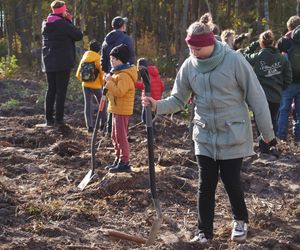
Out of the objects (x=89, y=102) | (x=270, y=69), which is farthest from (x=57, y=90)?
(x=270, y=69)

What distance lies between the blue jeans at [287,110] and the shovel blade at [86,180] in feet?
13.2

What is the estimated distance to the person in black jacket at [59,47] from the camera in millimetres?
10125

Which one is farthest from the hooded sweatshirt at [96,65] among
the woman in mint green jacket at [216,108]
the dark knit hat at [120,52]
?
the woman in mint green jacket at [216,108]

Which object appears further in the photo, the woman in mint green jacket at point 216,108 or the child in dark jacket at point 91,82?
the child in dark jacket at point 91,82

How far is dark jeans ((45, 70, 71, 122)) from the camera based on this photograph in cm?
1034

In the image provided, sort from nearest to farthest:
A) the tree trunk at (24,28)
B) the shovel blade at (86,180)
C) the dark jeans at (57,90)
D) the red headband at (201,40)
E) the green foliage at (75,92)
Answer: the red headband at (201,40) < the shovel blade at (86,180) < the dark jeans at (57,90) < the green foliage at (75,92) < the tree trunk at (24,28)

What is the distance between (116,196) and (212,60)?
6.90ft

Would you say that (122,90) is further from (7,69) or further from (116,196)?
(7,69)

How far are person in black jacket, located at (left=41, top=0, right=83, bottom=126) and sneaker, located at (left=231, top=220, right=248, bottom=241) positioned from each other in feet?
→ 17.8

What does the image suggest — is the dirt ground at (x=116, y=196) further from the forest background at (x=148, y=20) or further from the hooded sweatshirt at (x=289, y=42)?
the forest background at (x=148, y=20)

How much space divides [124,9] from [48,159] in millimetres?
12264

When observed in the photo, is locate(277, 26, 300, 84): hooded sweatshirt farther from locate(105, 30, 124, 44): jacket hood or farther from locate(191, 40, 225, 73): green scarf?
locate(191, 40, 225, 73): green scarf

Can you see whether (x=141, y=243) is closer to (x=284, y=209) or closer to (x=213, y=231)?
(x=213, y=231)

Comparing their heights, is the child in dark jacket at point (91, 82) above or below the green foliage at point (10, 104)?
above
